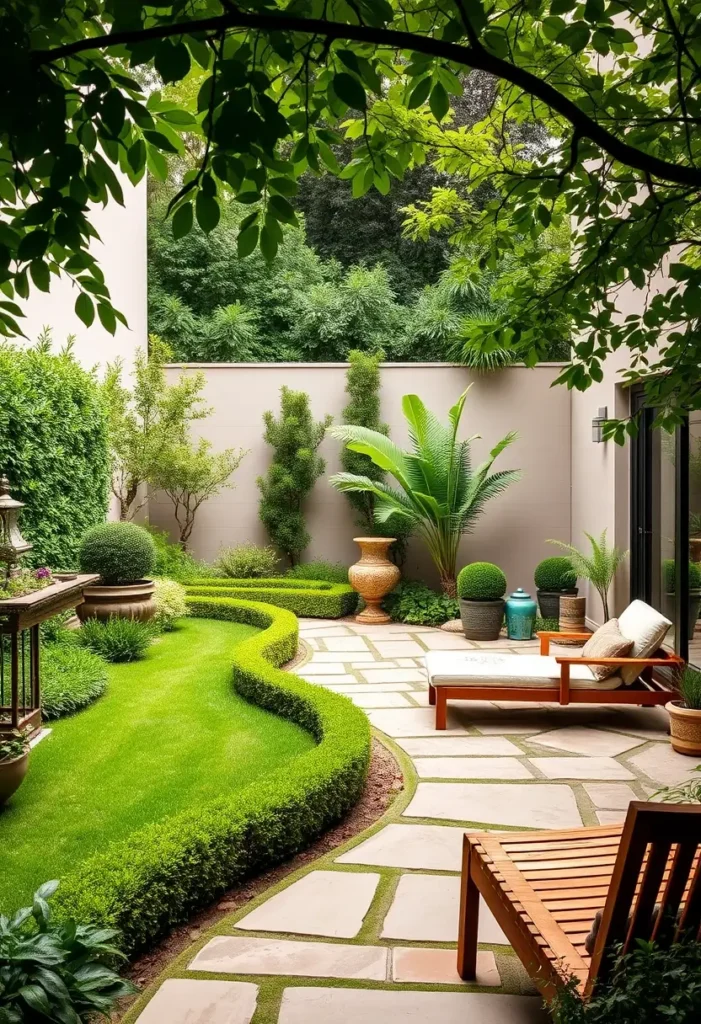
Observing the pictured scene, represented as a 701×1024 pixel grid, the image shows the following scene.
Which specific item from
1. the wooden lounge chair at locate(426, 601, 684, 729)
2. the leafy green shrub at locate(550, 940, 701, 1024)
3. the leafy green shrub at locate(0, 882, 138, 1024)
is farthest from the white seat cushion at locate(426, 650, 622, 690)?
the leafy green shrub at locate(550, 940, 701, 1024)

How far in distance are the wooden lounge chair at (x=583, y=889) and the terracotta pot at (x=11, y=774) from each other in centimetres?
236

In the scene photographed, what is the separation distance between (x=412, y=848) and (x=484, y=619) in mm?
5812

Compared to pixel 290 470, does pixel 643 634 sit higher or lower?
lower

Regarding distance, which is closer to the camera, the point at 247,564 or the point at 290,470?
the point at 247,564

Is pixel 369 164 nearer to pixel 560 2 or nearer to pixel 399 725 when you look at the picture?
pixel 560 2

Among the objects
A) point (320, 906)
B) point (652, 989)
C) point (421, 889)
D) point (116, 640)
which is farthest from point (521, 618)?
point (652, 989)

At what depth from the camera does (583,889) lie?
256cm

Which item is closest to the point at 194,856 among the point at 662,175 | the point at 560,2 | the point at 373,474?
the point at 662,175

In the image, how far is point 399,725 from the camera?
6.00 m

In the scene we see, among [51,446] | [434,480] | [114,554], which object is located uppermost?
[51,446]

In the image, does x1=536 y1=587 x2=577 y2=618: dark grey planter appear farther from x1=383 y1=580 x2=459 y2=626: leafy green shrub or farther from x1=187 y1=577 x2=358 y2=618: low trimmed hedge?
x1=187 y1=577 x2=358 y2=618: low trimmed hedge

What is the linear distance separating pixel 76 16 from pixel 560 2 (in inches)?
50.9

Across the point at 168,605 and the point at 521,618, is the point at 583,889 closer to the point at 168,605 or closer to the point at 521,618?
the point at 521,618

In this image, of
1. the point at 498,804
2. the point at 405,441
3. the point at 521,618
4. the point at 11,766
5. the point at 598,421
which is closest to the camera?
the point at 11,766
